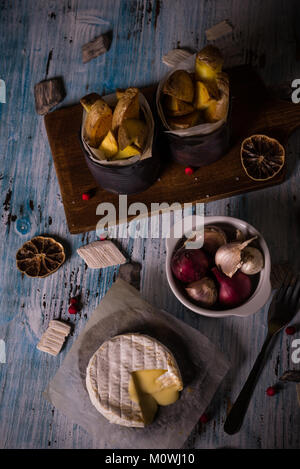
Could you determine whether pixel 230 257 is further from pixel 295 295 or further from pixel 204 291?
pixel 295 295

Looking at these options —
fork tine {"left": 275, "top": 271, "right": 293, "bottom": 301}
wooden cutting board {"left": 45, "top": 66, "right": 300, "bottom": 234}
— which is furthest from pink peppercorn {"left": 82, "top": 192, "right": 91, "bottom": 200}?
fork tine {"left": 275, "top": 271, "right": 293, "bottom": 301}

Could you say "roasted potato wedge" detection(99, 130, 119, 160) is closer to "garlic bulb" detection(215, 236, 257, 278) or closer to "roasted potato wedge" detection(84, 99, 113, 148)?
"roasted potato wedge" detection(84, 99, 113, 148)

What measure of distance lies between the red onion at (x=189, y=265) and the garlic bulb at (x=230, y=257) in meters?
0.04

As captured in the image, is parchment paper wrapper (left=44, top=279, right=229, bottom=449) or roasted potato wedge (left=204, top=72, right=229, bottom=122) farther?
parchment paper wrapper (left=44, top=279, right=229, bottom=449)

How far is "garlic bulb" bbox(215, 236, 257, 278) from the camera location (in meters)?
1.08

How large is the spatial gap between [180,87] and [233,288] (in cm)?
53

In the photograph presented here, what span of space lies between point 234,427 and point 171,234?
56 cm

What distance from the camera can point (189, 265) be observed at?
1121 millimetres

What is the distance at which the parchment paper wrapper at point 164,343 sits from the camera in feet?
3.87

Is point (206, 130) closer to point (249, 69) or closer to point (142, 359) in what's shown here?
point (249, 69)

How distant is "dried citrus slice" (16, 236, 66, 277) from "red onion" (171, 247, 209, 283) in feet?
1.25

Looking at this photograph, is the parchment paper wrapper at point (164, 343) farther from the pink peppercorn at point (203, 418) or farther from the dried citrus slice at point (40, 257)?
the dried citrus slice at point (40, 257)

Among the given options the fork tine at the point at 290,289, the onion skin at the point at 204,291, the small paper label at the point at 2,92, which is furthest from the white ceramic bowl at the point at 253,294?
the small paper label at the point at 2,92

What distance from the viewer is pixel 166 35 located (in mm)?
1476
